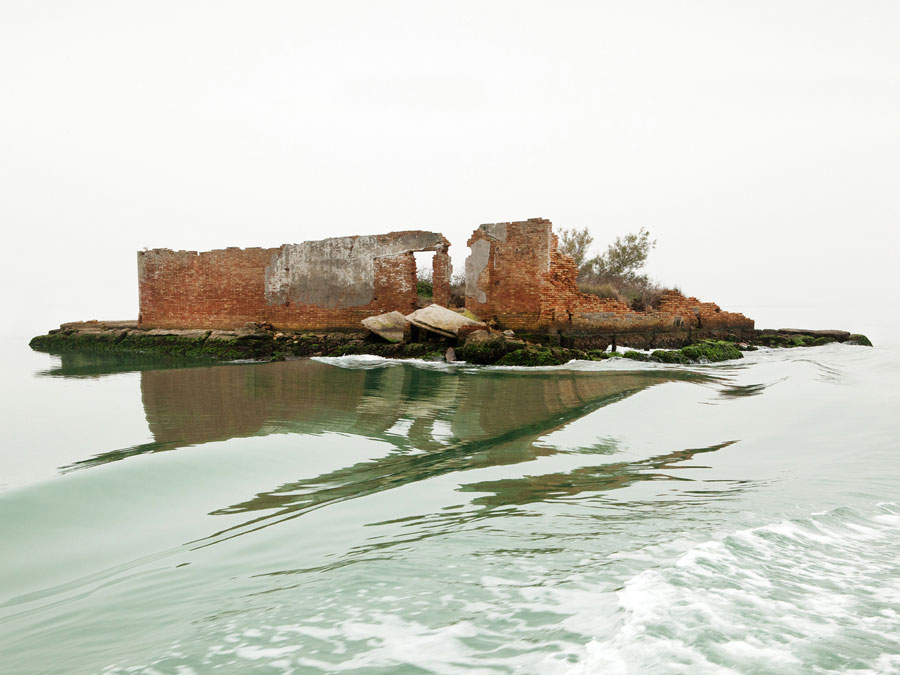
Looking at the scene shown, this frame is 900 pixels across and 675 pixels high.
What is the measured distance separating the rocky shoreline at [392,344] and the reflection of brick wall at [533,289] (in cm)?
45

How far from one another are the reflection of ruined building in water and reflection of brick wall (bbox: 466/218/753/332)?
0.02m

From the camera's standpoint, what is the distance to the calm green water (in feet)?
5.31

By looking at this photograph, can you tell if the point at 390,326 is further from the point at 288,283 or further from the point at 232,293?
the point at 232,293

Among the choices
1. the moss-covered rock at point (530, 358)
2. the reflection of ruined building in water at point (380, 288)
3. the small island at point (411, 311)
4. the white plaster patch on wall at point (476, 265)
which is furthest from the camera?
the white plaster patch on wall at point (476, 265)

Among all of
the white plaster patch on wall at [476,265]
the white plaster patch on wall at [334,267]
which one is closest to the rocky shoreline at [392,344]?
the white plaster patch on wall at [334,267]

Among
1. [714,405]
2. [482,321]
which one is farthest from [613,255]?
[714,405]

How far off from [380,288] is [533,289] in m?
4.25

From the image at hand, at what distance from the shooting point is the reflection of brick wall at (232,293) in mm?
15055

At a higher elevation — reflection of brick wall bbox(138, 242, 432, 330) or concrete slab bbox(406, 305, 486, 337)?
reflection of brick wall bbox(138, 242, 432, 330)

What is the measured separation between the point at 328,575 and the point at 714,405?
5476 mm

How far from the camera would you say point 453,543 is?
2.41 metres

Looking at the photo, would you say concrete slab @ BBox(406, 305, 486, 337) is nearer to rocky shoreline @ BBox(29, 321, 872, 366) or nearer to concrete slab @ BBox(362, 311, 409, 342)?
rocky shoreline @ BBox(29, 321, 872, 366)

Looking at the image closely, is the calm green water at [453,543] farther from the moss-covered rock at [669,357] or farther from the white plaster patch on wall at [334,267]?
the white plaster patch on wall at [334,267]

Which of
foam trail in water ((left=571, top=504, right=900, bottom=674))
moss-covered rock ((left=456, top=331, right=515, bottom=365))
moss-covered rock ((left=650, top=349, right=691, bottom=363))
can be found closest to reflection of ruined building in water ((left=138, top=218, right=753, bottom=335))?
moss-covered rock ((left=650, top=349, right=691, bottom=363))
